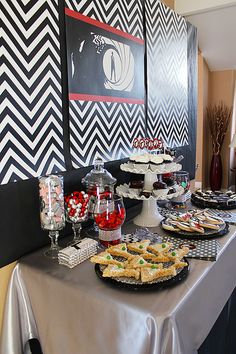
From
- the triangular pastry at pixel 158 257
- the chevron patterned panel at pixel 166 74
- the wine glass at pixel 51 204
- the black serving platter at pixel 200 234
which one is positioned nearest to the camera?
the triangular pastry at pixel 158 257

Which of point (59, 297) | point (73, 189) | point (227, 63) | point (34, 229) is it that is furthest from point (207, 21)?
point (59, 297)

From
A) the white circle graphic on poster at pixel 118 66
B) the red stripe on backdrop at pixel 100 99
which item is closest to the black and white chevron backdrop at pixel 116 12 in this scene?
the white circle graphic on poster at pixel 118 66

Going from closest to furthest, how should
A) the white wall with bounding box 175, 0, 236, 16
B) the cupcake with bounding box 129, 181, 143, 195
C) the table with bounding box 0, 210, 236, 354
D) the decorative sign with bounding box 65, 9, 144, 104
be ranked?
the table with bounding box 0, 210, 236, 354
the decorative sign with bounding box 65, 9, 144, 104
the cupcake with bounding box 129, 181, 143, 195
the white wall with bounding box 175, 0, 236, 16

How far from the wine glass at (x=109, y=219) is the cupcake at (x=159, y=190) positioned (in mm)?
254

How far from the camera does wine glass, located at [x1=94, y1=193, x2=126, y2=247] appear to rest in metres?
1.26

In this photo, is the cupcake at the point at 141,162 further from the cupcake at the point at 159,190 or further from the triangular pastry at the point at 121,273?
the triangular pastry at the point at 121,273

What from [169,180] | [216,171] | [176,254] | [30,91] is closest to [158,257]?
[176,254]

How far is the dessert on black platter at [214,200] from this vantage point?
1.76m

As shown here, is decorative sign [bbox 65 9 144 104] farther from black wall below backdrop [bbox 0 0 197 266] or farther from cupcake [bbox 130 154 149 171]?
cupcake [bbox 130 154 149 171]

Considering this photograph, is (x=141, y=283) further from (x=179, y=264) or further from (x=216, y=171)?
(x=216, y=171)

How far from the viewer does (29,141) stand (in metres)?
1.24

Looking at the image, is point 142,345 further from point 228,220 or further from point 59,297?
point 228,220

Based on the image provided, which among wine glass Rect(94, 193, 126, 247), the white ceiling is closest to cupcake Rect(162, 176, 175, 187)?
wine glass Rect(94, 193, 126, 247)

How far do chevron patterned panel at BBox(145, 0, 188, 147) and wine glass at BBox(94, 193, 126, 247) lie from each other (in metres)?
0.95
